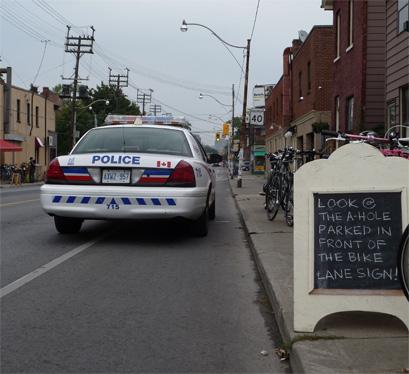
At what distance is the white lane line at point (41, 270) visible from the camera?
5266mm

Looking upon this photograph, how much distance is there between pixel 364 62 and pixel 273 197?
672 cm

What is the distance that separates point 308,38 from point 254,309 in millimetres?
19886

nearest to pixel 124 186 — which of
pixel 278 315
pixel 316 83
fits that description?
pixel 278 315

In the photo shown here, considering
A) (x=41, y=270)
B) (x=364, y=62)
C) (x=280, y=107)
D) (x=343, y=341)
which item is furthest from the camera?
(x=280, y=107)

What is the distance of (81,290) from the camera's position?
5199mm

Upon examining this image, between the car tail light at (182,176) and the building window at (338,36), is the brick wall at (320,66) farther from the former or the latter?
the car tail light at (182,176)

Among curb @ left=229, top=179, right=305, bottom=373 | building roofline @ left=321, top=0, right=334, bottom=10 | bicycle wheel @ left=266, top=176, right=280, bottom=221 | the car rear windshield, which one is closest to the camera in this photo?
curb @ left=229, top=179, right=305, bottom=373

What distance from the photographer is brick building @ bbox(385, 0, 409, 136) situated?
34.4 feet

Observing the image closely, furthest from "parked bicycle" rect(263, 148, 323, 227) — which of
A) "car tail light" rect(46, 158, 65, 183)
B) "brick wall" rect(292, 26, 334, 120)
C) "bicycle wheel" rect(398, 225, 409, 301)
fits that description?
"brick wall" rect(292, 26, 334, 120)

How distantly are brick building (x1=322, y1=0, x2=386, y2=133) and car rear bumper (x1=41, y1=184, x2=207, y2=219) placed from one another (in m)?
9.10

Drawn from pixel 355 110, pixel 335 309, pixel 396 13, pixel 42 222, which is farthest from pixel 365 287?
pixel 355 110

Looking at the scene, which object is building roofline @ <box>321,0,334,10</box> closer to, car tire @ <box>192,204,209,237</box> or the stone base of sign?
car tire @ <box>192,204,209,237</box>

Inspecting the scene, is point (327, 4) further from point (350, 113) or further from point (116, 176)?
point (116, 176)

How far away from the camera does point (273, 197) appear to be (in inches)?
388
